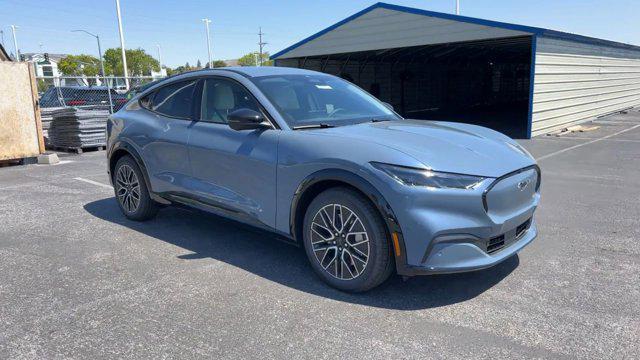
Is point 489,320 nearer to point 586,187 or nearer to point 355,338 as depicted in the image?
point 355,338

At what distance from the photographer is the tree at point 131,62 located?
9569 cm

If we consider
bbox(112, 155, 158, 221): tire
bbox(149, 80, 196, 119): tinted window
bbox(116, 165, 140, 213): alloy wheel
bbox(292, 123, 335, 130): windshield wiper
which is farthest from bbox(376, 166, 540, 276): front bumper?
bbox(116, 165, 140, 213): alloy wheel

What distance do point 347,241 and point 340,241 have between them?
68mm

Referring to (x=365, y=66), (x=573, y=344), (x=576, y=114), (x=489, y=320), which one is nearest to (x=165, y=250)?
(x=489, y=320)

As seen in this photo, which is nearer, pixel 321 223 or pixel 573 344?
pixel 573 344

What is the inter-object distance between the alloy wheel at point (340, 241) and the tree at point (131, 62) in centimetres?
9708

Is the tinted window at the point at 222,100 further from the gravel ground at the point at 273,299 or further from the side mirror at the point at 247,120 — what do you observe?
the gravel ground at the point at 273,299

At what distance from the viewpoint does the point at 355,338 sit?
2.94 metres

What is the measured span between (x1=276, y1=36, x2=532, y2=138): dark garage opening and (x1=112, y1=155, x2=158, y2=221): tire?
14007 mm

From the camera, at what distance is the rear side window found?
4.80m

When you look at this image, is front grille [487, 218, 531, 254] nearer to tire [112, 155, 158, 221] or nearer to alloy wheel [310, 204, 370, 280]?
alloy wheel [310, 204, 370, 280]

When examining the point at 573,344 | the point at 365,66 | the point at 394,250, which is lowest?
the point at 573,344

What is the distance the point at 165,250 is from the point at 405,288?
7.55 feet

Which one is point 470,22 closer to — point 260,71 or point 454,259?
point 260,71
